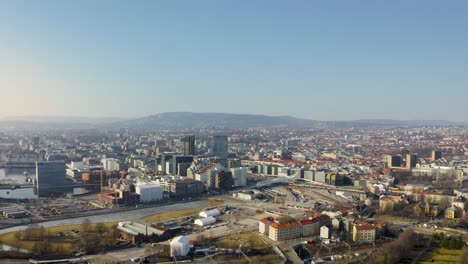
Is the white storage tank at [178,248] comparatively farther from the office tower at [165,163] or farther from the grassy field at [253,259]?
the office tower at [165,163]

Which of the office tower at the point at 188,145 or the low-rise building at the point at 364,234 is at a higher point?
the office tower at the point at 188,145

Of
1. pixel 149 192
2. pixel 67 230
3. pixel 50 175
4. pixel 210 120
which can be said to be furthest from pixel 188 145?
pixel 210 120

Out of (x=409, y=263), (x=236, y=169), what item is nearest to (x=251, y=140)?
(x=236, y=169)

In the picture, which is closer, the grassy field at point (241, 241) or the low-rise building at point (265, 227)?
the grassy field at point (241, 241)

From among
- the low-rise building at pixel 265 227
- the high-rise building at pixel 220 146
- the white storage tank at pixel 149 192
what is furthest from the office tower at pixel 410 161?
the low-rise building at pixel 265 227

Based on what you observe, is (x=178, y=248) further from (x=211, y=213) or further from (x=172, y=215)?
(x=172, y=215)

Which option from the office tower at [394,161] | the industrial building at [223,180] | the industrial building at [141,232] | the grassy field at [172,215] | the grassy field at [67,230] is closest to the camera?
the grassy field at [67,230]

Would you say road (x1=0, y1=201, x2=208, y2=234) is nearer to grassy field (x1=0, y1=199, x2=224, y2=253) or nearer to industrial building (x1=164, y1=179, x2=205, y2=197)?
grassy field (x1=0, y1=199, x2=224, y2=253)
